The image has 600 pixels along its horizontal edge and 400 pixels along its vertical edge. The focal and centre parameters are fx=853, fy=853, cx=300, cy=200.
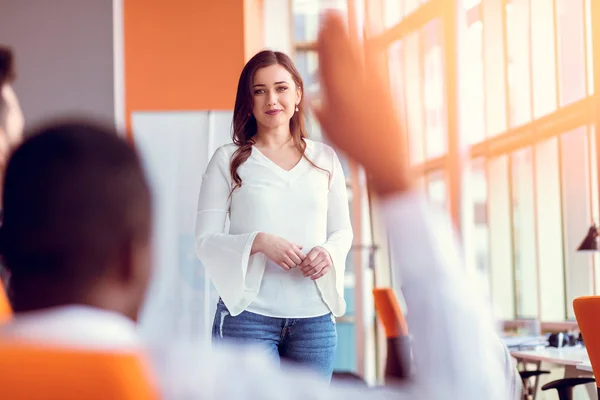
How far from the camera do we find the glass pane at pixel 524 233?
770cm

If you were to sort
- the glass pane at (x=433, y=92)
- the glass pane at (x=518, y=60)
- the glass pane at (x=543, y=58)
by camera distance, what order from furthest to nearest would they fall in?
the glass pane at (x=433, y=92) < the glass pane at (x=518, y=60) < the glass pane at (x=543, y=58)

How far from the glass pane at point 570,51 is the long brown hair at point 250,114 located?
473 cm

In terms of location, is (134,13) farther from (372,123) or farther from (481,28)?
(372,123)

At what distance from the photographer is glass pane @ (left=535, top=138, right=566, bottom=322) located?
283 inches

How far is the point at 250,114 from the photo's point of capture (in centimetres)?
228

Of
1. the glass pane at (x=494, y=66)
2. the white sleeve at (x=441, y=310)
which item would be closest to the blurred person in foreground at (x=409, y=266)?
the white sleeve at (x=441, y=310)

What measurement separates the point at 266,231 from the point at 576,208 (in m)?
5.01

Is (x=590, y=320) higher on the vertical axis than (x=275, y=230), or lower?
lower

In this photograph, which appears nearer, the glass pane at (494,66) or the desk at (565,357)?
the desk at (565,357)

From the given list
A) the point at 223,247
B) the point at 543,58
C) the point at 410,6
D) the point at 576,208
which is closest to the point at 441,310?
the point at 223,247

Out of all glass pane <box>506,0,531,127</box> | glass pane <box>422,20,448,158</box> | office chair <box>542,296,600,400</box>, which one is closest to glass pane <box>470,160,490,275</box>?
glass pane <box>422,20,448,158</box>

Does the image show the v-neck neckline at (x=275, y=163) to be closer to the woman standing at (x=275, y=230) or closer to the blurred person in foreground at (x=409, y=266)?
the woman standing at (x=275, y=230)

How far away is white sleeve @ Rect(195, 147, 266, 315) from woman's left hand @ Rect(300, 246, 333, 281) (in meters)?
0.13

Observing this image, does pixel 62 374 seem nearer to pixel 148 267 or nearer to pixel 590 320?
pixel 148 267
